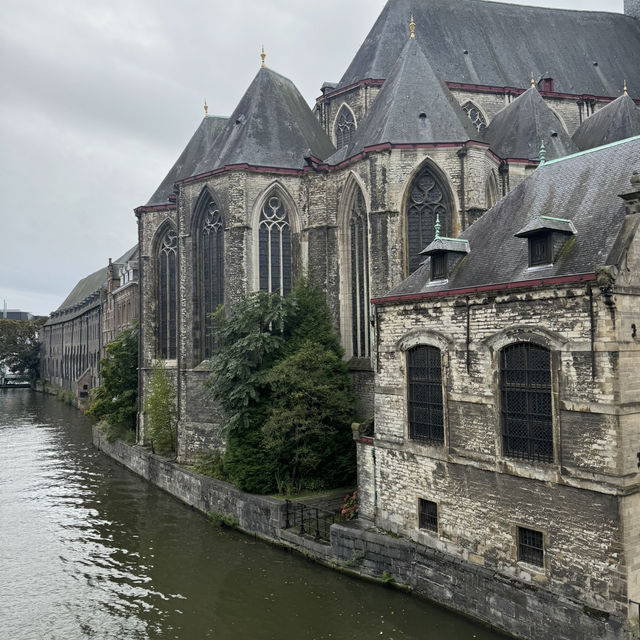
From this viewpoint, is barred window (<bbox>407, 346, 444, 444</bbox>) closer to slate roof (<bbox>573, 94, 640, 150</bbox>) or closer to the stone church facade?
the stone church facade

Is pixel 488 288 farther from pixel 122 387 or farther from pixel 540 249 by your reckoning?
pixel 122 387

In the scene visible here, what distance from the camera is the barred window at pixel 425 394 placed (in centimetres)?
1412

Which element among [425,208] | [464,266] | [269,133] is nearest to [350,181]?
[425,208]

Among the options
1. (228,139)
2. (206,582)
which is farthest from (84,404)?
(206,582)

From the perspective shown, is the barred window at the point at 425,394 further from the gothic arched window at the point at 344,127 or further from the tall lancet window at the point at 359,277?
the gothic arched window at the point at 344,127

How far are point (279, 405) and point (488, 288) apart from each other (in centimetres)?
834

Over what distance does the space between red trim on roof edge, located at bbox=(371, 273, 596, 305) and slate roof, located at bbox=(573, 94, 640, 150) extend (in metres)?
13.5

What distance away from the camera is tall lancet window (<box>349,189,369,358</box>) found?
22953 millimetres

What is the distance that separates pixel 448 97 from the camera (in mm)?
23422

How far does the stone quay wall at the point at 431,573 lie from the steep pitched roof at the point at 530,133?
15.6 m

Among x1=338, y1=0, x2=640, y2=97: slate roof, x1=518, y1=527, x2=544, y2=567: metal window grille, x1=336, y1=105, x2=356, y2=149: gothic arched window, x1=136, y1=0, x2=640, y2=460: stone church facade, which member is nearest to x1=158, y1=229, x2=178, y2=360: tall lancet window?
x1=136, y1=0, x2=640, y2=460: stone church facade

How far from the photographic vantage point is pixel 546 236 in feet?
39.8

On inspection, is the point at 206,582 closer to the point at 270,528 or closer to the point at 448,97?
the point at 270,528

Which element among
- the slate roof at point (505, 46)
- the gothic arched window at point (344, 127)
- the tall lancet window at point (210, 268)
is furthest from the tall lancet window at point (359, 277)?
the slate roof at point (505, 46)
